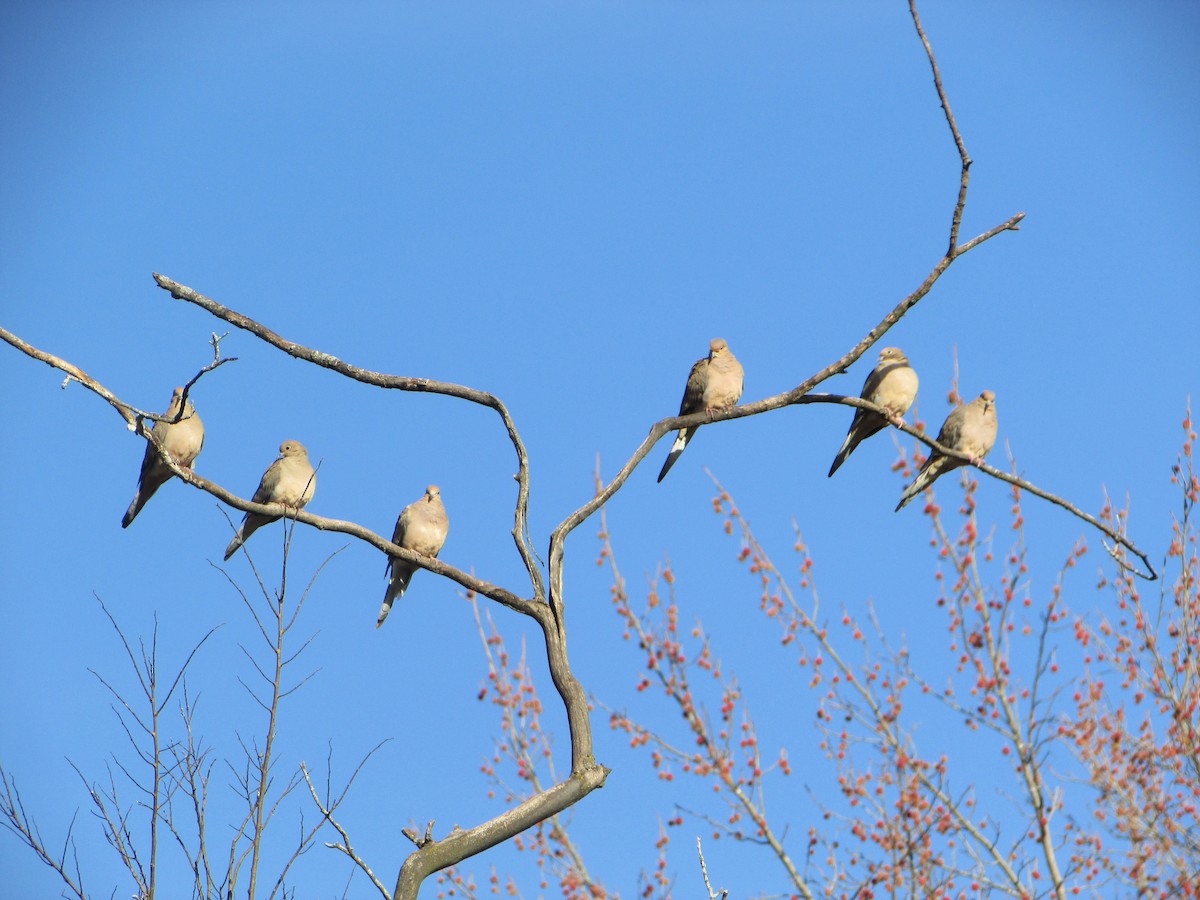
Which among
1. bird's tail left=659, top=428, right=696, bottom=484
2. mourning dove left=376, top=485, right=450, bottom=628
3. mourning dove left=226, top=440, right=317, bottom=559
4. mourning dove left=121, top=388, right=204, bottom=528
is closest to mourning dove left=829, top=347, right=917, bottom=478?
bird's tail left=659, top=428, right=696, bottom=484

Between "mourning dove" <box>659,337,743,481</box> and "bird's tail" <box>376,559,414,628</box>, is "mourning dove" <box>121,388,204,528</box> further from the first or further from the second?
"mourning dove" <box>659,337,743,481</box>

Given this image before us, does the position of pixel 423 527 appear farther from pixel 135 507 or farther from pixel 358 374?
pixel 358 374

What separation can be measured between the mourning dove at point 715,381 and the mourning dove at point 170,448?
287 cm

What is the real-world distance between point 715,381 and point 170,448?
124 inches

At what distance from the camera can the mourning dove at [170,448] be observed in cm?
678

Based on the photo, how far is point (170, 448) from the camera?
7.37 m

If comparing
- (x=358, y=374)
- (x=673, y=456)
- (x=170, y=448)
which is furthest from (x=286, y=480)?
(x=358, y=374)

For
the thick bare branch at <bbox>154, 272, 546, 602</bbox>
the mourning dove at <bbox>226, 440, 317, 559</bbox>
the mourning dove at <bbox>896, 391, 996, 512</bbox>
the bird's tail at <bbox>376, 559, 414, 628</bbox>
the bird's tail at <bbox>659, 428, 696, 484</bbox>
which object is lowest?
the thick bare branch at <bbox>154, 272, 546, 602</bbox>

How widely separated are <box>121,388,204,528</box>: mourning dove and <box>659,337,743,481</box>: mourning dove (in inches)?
113

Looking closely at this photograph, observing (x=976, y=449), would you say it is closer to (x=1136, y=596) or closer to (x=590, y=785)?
(x=1136, y=596)

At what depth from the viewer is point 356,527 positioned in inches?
167

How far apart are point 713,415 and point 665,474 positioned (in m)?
1.71

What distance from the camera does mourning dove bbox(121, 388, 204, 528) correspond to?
6.78 m

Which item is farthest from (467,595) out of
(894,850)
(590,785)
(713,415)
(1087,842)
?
(590,785)
